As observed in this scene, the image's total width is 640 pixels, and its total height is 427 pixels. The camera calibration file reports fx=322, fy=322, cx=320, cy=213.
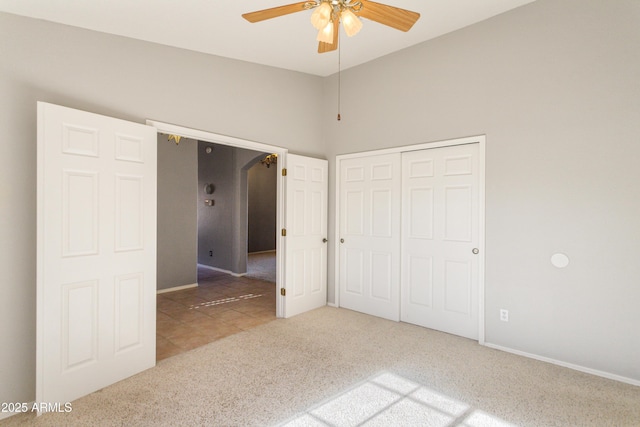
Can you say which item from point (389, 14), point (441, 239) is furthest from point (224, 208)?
point (389, 14)

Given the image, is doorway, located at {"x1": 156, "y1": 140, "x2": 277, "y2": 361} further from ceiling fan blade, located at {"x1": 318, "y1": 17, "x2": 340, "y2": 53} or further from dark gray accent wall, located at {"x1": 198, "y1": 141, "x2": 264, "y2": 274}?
ceiling fan blade, located at {"x1": 318, "y1": 17, "x2": 340, "y2": 53}

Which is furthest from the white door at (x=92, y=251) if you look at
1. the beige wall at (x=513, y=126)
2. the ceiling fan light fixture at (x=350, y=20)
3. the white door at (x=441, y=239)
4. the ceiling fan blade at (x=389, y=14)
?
the white door at (x=441, y=239)

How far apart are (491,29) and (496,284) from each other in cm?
263

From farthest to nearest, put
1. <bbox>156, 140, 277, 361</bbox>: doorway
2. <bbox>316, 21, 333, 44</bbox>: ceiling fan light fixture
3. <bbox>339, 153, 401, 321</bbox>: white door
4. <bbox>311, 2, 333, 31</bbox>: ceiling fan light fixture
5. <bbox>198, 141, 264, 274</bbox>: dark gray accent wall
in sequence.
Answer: <bbox>198, 141, 264, 274</bbox>: dark gray accent wall, <bbox>339, 153, 401, 321</bbox>: white door, <bbox>156, 140, 277, 361</bbox>: doorway, <bbox>316, 21, 333, 44</bbox>: ceiling fan light fixture, <bbox>311, 2, 333, 31</bbox>: ceiling fan light fixture

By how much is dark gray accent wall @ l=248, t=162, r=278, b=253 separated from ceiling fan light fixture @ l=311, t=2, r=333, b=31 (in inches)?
346

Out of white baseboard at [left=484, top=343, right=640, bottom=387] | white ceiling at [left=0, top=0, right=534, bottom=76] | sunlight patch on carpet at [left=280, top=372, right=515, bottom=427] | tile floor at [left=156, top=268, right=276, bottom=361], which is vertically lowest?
sunlight patch on carpet at [left=280, top=372, right=515, bottom=427]

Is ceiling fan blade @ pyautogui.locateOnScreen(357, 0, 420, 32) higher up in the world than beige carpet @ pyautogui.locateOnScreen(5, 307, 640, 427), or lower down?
higher up

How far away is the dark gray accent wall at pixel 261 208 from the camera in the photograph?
34.8ft

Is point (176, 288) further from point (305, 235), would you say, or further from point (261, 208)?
point (261, 208)

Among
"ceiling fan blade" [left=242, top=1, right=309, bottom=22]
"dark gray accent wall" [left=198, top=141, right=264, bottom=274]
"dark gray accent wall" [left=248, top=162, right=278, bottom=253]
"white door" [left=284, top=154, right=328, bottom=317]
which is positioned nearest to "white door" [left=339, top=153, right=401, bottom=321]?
"white door" [left=284, top=154, right=328, bottom=317]

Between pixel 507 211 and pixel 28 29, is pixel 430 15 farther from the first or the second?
pixel 28 29

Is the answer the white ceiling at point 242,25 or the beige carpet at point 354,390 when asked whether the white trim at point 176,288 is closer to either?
the beige carpet at point 354,390

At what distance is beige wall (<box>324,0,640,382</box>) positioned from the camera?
105 inches

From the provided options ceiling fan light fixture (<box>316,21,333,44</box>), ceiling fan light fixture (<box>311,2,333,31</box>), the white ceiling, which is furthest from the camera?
the white ceiling
